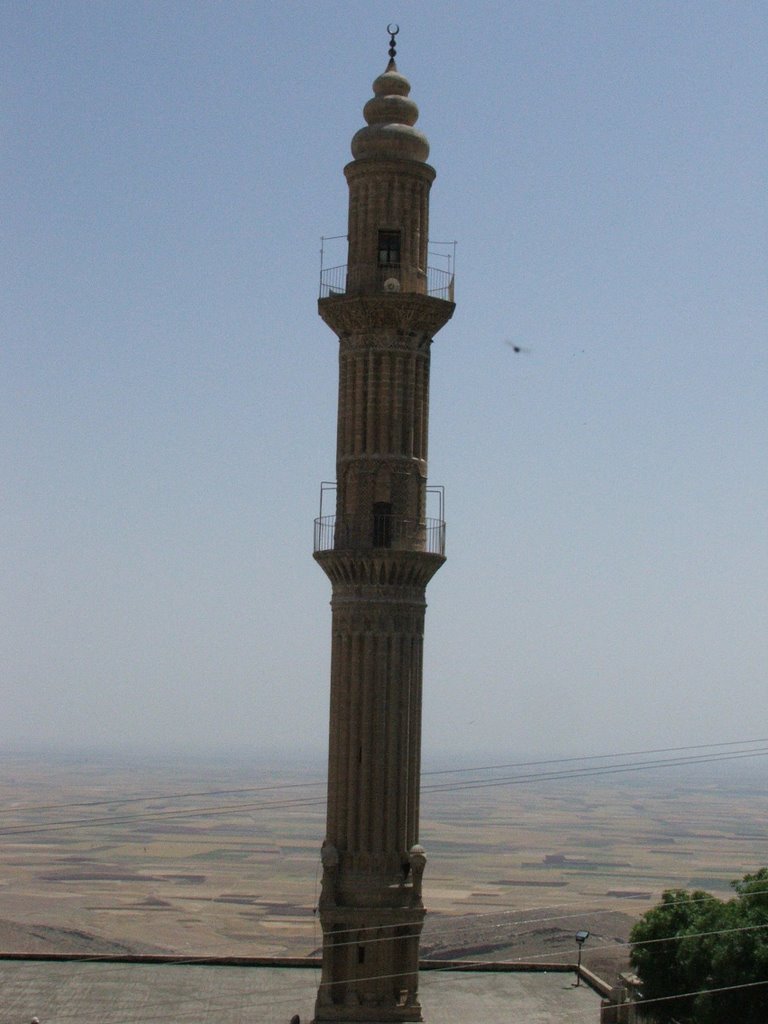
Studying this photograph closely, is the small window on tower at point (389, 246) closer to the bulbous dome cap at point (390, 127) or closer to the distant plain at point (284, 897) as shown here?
Answer: the bulbous dome cap at point (390, 127)

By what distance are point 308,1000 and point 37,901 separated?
96.5 m

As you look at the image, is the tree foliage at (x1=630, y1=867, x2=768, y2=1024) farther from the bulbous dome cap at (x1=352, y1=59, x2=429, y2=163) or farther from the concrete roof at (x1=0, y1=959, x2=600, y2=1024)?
the bulbous dome cap at (x1=352, y1=59, x2=429, y2=163)

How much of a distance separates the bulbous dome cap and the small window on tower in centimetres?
234

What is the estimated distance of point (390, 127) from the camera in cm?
4578

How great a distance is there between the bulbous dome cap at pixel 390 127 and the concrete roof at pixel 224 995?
→ 25.9m

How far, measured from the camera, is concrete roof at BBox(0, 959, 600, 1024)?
4291 centimetres

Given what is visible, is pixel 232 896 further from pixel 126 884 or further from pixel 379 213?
pixel 379 213

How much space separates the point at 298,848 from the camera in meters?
199

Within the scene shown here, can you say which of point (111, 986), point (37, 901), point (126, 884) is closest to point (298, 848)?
point (126, 884)

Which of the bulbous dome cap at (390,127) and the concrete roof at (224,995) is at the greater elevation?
the bulbous dome cap at (390,127)

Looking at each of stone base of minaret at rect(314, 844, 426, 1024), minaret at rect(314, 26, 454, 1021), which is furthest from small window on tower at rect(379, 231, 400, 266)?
stone base of minaret at rect(314, 844, 426, 1024)

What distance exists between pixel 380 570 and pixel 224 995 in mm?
14024

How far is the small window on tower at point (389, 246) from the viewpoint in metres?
46.0

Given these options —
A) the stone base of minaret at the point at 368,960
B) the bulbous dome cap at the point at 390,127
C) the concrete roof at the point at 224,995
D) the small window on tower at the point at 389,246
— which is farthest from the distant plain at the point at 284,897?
the bulbous dome cap at the point at 390,127
